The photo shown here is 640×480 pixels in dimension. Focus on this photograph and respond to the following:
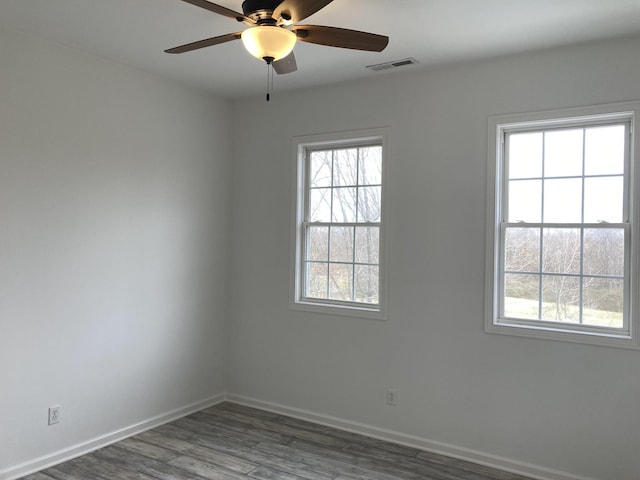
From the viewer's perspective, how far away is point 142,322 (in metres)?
3.84

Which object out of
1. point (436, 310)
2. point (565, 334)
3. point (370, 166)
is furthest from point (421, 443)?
point (370, 166)

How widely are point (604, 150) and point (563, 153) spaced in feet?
0.78

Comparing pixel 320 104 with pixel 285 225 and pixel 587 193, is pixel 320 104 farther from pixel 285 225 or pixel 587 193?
pixel 587 193

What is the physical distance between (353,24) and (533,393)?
2.63 m

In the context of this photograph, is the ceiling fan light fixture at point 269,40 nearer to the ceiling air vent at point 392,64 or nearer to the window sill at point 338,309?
the ceiling air vent at point 392,64

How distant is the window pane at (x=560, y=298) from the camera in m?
3.20

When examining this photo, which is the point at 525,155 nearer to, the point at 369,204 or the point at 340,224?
the point at 369,204

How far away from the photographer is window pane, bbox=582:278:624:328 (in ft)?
10.1

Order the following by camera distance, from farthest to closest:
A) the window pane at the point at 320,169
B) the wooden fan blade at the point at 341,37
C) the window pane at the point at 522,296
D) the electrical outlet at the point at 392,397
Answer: the window pane at the point at 320,169, the electrical outlet at the point at 392,397, the window pane at the point at 522,296, the wooden fan blade at the point at 341,37

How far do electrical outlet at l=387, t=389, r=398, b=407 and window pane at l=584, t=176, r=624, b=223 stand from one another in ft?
6.04

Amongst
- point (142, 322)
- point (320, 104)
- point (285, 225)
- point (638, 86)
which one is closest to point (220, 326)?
point (142, 322)

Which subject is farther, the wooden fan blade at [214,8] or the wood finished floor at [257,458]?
the wood finished floor at [257,458]

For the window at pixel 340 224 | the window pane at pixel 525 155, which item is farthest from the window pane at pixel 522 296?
the window at pixel 340 224

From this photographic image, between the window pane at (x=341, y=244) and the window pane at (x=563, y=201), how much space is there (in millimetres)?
1512
